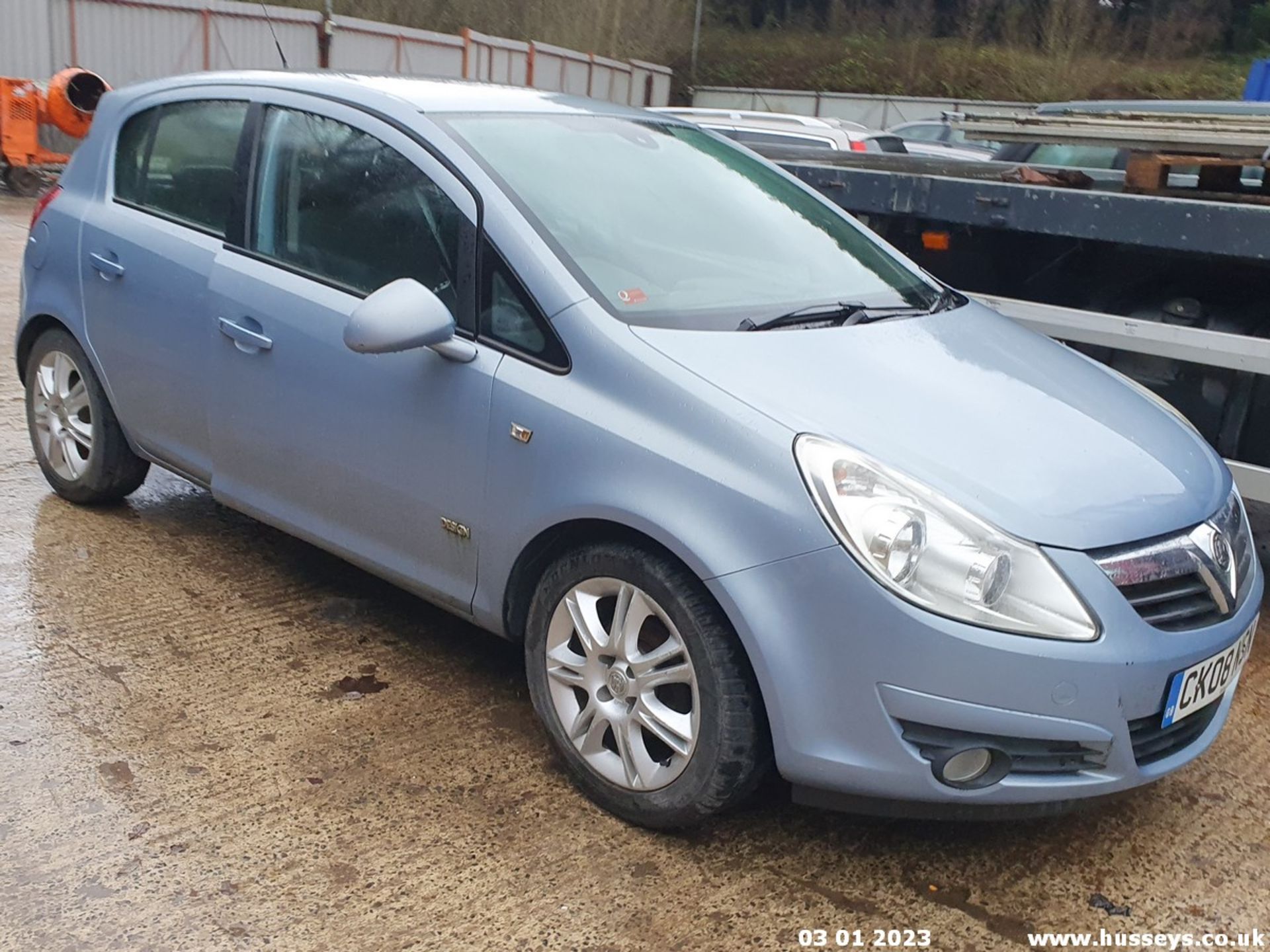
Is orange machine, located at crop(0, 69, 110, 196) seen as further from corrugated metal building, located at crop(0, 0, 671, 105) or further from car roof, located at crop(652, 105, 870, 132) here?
car roof, located at crop(652, 105, 870, 132)

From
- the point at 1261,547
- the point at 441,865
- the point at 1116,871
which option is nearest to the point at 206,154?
the point at 441,865

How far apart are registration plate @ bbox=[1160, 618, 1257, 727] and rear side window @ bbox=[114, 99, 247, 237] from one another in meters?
3.02

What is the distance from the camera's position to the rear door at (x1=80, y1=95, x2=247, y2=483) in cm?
400

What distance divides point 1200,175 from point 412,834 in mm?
3815

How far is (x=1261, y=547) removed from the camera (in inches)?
203

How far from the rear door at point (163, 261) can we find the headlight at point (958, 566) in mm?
2325

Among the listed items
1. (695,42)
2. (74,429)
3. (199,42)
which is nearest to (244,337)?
(74,429)

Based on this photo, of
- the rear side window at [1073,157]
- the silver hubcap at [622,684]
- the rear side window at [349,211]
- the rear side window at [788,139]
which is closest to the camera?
the silver hubcap at [622,684]

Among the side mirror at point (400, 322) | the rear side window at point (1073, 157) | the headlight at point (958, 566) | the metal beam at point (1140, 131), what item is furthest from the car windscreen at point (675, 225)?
the rear side window at point (1073, 157)

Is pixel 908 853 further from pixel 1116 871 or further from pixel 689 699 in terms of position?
pixel 689 699

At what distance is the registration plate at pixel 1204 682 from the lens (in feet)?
8.86

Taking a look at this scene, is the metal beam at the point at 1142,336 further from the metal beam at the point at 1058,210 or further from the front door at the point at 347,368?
the front door at the point at 347,368

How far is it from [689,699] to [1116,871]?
3.53ft

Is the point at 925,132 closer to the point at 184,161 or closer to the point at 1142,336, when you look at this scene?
the point at 1142,336
